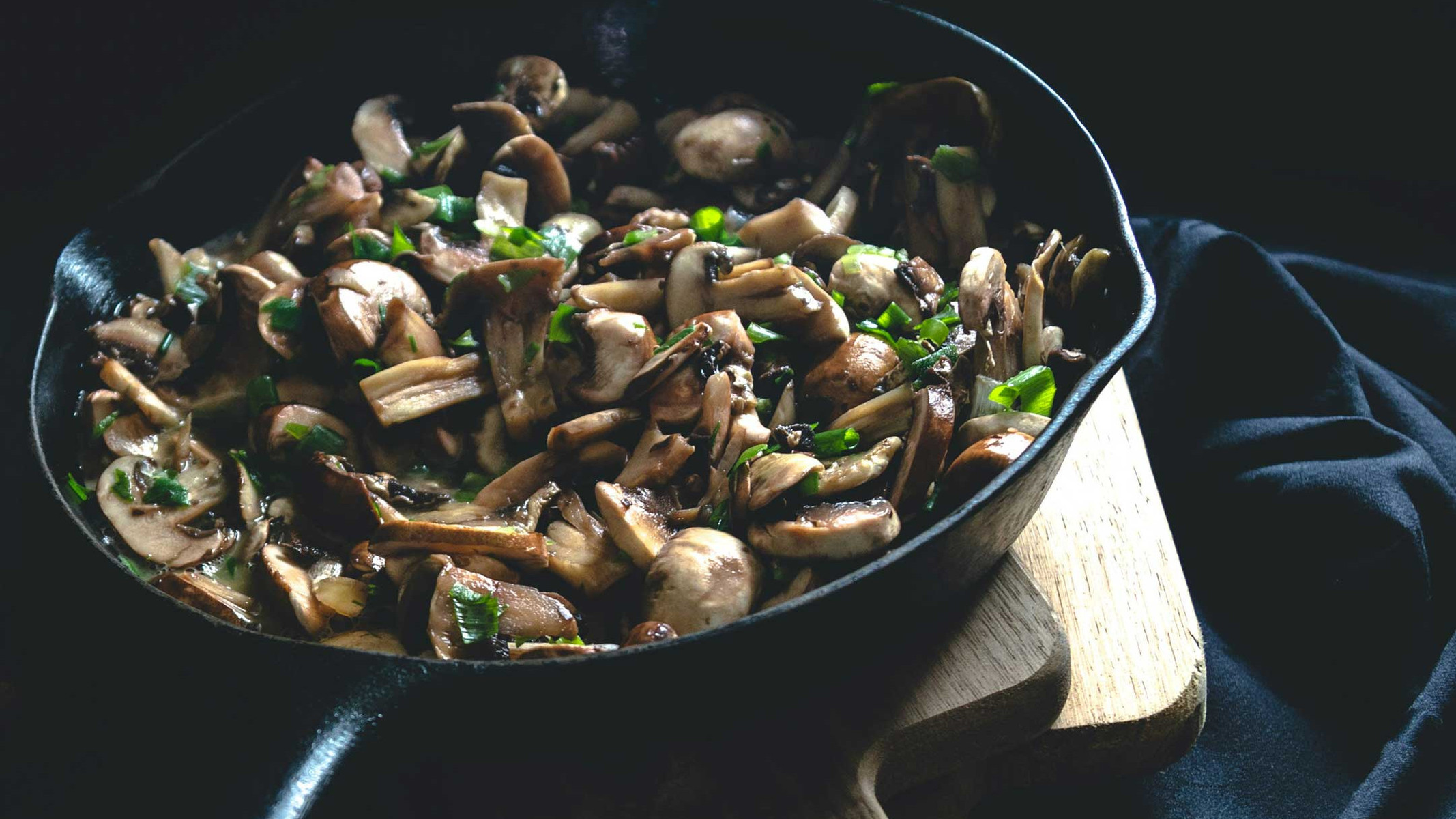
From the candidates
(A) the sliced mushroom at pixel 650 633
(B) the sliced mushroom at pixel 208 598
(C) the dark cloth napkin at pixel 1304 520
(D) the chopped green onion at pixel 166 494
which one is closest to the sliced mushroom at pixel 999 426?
(A) the sliced mushroom at pixel 650 633

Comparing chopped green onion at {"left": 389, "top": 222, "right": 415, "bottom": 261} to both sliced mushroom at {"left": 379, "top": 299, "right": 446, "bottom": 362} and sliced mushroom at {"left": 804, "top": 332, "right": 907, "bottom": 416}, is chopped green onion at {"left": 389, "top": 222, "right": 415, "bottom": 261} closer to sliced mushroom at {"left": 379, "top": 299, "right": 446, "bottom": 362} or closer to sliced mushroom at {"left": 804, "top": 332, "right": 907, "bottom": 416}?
sliced mushroom at {"left": 379, "top": 299, "right": 446, "bottom": 362}

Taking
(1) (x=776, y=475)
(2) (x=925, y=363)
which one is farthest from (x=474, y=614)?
(2) (x=925, y=363)

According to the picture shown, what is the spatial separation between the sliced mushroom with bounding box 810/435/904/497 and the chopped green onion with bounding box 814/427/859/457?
0.07ft

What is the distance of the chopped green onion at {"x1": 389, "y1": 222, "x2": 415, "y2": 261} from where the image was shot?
2168 millimetres

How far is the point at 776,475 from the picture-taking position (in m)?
1.63

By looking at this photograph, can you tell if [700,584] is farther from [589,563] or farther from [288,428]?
[288,428]

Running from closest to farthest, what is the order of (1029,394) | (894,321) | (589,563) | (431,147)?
(589,563) → (1029,394) → (894,321) → (431,147)

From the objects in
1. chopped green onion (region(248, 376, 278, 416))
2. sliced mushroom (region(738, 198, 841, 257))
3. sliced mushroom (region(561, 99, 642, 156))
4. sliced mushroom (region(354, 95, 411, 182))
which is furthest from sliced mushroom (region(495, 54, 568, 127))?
chopped green onion (region(248, 376, 278, 416))

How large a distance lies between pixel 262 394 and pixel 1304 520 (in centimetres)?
221

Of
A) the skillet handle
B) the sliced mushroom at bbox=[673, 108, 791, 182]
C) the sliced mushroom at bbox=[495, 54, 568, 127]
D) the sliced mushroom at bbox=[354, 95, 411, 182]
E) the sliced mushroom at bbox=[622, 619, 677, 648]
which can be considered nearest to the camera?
the skillet handle

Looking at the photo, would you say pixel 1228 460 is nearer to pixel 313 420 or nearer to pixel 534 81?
pixel 534 81

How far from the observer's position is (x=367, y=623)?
173 centimetres

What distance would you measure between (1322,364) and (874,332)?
145 cm

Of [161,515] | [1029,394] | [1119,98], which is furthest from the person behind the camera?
[1119,98]
